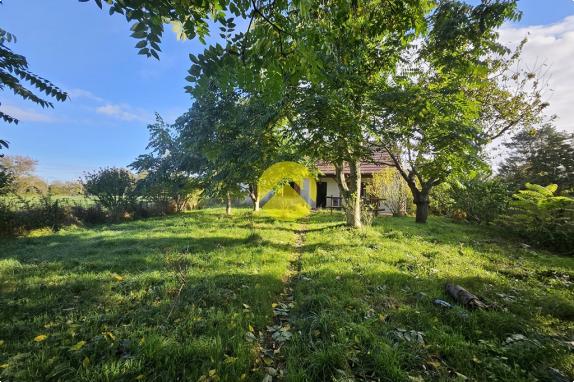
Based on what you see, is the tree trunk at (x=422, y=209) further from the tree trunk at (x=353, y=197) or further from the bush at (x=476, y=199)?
the tree trunk at (x=353, y=197)

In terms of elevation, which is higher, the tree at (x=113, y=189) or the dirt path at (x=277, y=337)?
the tree at (x=113, y=189)

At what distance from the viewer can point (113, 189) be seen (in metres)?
15.3

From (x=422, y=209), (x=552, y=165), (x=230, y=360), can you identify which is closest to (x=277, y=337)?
(x=230, y=360)

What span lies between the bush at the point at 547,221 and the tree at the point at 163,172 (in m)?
A: 16.1

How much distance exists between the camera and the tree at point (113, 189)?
49.3ft

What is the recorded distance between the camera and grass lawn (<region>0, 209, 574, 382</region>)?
7.91ft

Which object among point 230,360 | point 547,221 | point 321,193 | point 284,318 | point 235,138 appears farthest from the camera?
point 321,193

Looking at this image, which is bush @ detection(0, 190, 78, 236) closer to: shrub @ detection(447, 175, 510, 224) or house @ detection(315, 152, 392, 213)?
house @ detection(315, 152, 392, 213)

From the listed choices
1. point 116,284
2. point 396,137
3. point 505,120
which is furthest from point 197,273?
point 505,120

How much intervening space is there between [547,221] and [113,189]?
1987 centimetres

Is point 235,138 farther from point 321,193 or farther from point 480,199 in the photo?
point 321,193

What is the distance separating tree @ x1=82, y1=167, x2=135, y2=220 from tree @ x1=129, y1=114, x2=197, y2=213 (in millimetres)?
720

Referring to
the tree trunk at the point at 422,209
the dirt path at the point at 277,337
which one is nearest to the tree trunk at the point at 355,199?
the tree trunk at the point at 422,209

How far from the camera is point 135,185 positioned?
16.5 metres
